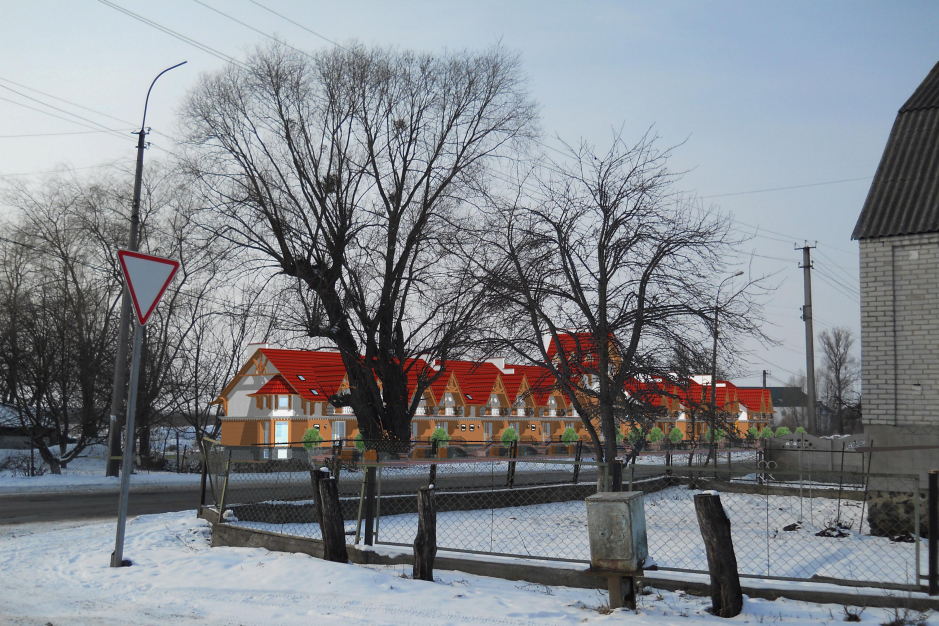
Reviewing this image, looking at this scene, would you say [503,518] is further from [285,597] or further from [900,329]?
[285,597]

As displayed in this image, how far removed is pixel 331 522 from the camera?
8.65m

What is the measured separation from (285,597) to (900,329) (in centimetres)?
1128

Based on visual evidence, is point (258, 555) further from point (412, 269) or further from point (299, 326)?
point (412, 269)

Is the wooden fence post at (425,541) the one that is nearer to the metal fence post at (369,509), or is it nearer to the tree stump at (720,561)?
the metal fence post at (369,509)

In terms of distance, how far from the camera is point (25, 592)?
7.38 m

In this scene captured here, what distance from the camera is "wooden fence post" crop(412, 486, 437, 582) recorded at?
7.90 m

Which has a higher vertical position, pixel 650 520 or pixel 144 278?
pixel 144 278

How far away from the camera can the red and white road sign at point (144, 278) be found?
858 centimetres

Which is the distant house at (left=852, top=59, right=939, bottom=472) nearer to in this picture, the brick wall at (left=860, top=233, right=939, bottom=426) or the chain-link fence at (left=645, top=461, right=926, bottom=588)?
the brick wall at (left=860, top=233, right=939, bottom=426)

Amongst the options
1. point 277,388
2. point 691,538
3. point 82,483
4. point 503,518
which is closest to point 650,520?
point 691,538

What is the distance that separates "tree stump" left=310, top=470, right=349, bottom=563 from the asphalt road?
715 cm

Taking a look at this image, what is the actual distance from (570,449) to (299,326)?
705 inches

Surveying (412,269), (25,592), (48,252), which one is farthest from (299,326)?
(25,592)

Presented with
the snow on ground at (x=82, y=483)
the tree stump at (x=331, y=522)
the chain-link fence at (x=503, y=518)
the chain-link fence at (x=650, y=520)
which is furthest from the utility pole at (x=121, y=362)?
the tree stump at (x=331, y=522)
